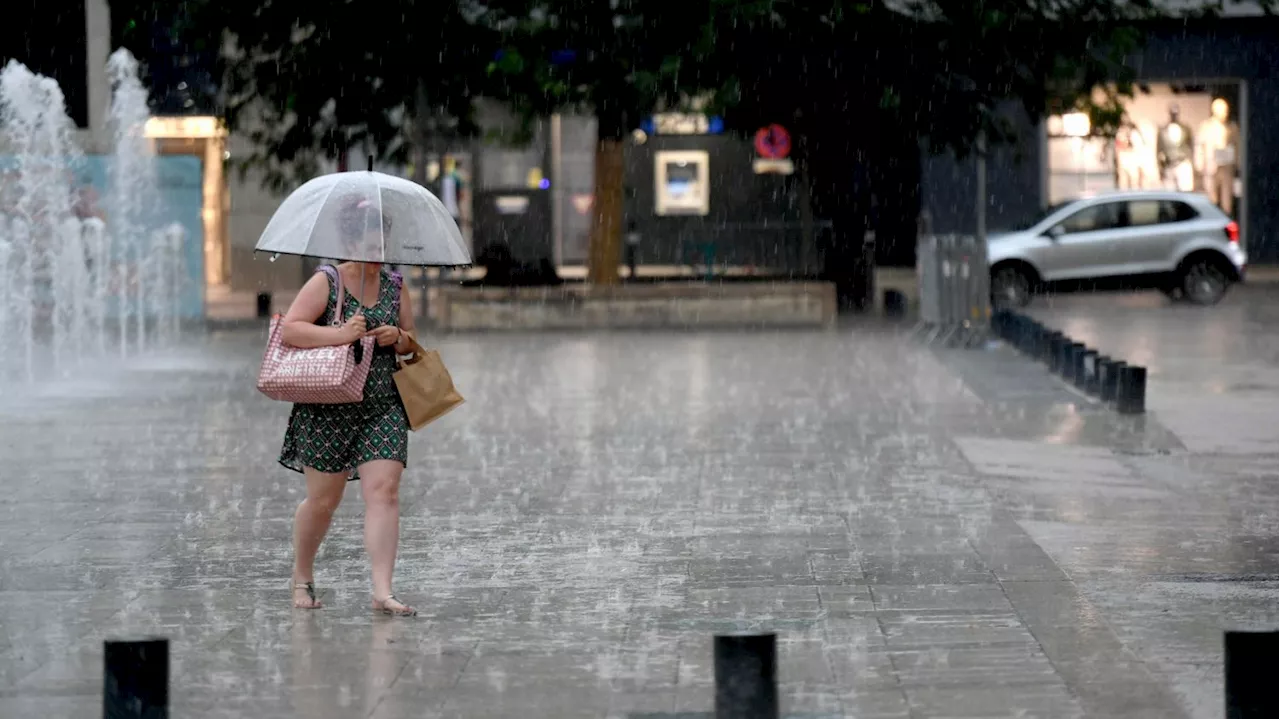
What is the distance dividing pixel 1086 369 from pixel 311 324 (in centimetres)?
944

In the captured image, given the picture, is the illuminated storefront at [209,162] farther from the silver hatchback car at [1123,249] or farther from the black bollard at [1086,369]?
the black bollard at [1086,369]

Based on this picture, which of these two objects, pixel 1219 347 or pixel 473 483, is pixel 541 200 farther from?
pixel 473 483

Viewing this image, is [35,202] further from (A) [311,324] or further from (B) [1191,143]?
(B) [1191,143]

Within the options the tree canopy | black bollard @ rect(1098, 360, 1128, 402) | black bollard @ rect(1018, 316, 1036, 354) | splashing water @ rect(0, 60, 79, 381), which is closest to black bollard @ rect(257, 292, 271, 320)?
the tree canopy

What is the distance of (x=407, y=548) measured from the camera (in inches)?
370

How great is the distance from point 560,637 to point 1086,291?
22750mm

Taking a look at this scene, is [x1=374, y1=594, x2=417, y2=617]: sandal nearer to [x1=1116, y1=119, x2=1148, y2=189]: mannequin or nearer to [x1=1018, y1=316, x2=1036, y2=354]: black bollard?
[x1=1018, y1=316, x2=1036, y2=354]: black bollard

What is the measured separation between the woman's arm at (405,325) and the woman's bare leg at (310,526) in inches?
19.8

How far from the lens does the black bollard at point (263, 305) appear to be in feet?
89.1

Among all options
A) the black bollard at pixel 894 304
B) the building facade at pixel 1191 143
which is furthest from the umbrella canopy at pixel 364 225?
the building facade at pixel 1191 143

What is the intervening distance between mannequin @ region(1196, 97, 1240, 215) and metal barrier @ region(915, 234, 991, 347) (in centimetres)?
1625

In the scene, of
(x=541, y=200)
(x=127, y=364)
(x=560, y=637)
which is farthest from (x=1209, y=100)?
(x=560, y=637)

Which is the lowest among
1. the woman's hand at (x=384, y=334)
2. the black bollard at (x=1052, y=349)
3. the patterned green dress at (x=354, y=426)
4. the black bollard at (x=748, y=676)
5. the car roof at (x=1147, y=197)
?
the black bollard at (x=748, y=676)

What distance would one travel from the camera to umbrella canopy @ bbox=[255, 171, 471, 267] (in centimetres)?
771
